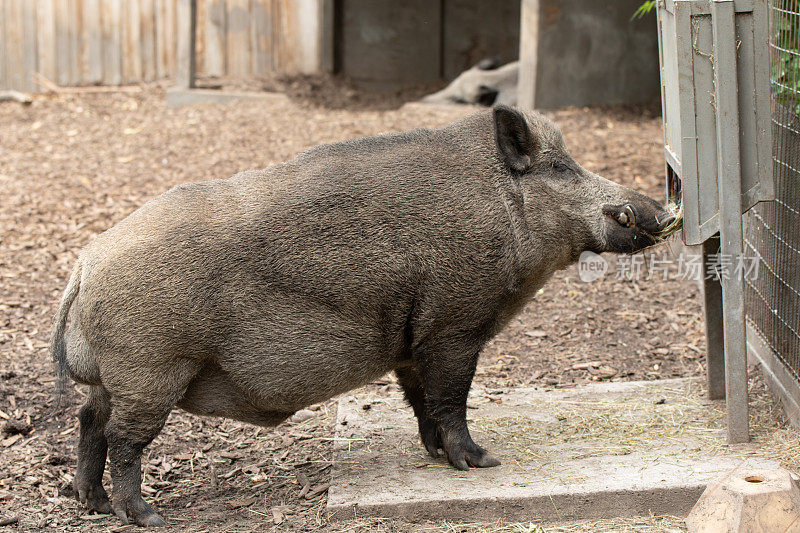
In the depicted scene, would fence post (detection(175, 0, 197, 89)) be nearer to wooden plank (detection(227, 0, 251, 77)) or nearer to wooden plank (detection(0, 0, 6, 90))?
wooden plank (detection(227, 0, 251, 77))

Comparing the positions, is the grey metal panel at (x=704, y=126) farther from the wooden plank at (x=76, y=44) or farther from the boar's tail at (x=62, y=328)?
the wooden plank at (x=76, y=44)

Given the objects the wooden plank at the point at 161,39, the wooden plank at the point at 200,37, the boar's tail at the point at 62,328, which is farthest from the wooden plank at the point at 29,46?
the boar's tail at the point at 62,328

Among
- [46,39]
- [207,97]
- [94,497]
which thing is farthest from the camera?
[46,39]

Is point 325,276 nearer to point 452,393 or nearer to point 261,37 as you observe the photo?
point 452,393

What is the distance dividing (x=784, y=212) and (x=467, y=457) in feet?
7.36

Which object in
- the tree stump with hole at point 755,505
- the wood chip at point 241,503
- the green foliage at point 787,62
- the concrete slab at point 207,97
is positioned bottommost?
the wood chip at point 241,503

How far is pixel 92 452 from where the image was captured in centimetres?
459

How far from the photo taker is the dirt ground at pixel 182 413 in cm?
472

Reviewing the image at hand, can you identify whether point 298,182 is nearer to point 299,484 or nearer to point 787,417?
point 299,484

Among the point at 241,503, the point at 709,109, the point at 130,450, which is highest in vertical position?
the point at 709,109

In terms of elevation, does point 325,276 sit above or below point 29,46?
below

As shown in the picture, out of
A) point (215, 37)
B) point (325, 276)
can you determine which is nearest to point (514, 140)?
point (325, 276)

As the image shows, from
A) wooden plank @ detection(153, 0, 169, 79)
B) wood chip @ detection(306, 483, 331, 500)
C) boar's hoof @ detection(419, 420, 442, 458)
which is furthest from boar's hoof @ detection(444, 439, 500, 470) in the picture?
wooden plank @ detection(153, 0, 169, 79)

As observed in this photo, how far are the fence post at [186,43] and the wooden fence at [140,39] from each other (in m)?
1.25
